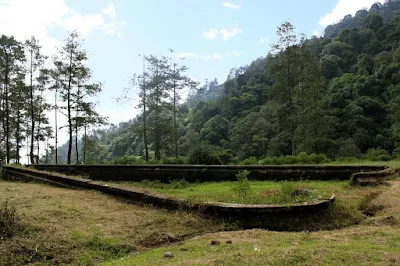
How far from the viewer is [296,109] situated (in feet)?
61.6

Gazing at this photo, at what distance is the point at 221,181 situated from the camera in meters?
9.94

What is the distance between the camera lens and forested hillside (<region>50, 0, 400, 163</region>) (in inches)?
718

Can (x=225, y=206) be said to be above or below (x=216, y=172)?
below

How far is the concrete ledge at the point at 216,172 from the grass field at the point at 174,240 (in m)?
3.46

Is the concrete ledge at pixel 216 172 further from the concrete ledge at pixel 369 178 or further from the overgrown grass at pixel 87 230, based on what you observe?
the overgrown grass at pixel 87 230

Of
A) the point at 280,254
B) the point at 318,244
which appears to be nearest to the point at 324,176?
the point at 318,244

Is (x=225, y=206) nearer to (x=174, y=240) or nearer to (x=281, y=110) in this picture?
(x=174, y=240)

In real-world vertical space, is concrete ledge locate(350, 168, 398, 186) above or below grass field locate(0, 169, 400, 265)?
above

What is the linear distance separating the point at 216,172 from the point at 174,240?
6.05 m

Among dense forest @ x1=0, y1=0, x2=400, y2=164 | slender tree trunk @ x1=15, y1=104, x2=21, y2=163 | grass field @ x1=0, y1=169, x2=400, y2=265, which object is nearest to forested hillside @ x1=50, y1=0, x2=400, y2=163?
dense forest @ x1=0, y1=0, x2=400, y2=164

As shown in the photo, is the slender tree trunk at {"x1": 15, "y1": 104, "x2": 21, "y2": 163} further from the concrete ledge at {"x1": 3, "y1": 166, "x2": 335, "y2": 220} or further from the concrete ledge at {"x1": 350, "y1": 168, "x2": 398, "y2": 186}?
the concrete ledge at {"x1": 350, "y1": 168, "x2": 398, "y2": 186}

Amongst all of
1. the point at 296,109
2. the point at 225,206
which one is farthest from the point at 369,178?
the point at 296,109

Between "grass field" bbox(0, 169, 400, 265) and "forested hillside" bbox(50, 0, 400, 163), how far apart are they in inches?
290

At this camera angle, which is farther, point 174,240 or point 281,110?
point 281,110
